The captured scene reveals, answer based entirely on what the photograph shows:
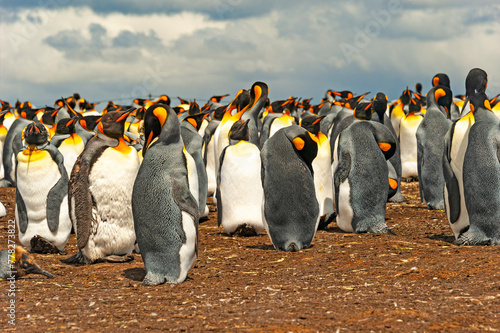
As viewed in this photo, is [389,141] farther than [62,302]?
Yes

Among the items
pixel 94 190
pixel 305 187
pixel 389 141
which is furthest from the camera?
pixel 389 141

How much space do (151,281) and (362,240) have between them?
2.80 metres

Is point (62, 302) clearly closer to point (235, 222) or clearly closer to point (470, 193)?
point (235, 222)

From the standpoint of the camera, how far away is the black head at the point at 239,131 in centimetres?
831

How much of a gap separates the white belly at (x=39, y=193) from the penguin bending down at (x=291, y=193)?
2.36 metres

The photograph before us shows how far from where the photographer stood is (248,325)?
392 centimetres

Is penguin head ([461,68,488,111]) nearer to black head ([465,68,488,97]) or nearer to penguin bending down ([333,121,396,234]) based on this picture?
black head ([465,68,488,97])

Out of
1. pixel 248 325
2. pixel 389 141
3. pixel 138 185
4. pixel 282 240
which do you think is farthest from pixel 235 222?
pixel 248 325

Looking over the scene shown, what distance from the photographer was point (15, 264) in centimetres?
582

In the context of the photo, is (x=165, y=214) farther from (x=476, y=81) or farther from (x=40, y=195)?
(x=476, y=81)

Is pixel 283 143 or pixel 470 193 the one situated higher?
pixel 283 143

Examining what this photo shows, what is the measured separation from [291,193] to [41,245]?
2.91 m

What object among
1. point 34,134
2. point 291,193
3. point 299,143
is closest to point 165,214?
point 291,193

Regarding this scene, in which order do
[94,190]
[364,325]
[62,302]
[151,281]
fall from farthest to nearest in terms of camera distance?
[94,190]
[151,281]
[62,302]
[364,325]
